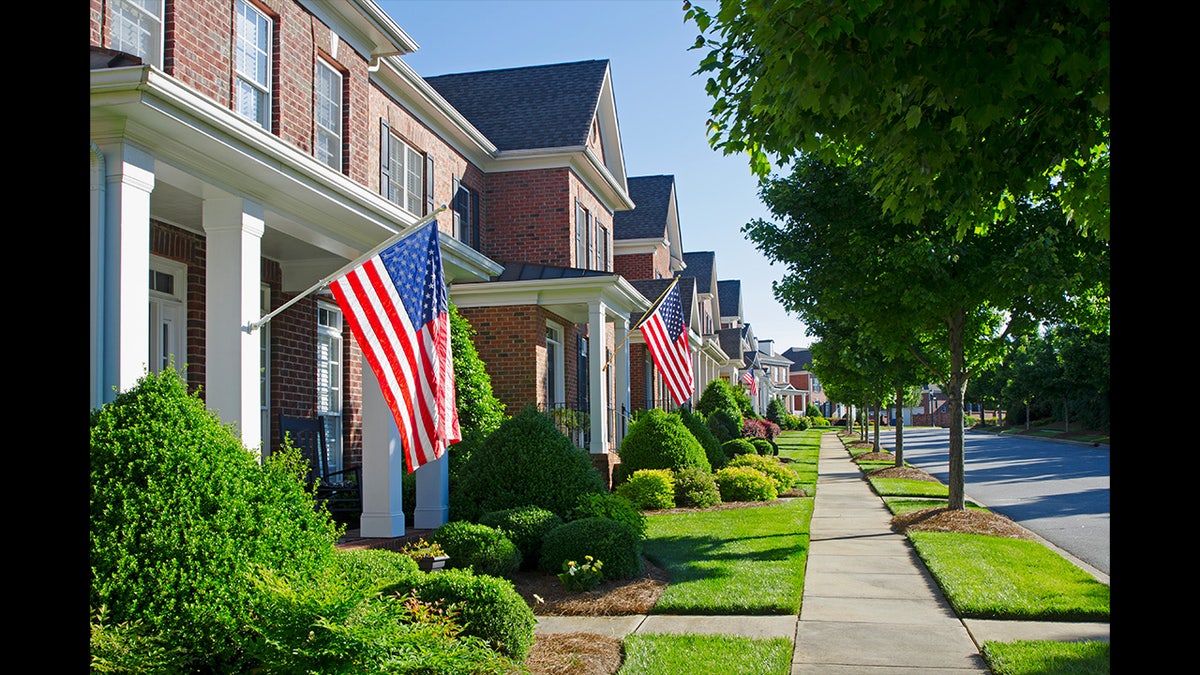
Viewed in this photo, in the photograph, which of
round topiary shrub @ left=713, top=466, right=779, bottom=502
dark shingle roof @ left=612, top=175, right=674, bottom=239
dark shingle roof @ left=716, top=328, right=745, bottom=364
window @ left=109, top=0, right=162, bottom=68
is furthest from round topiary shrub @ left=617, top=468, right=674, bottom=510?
dark shingle roof @ left=716, top=328, right=745, bottom=364

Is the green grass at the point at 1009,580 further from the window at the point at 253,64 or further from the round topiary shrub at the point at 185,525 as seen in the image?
the window at the point at 253,64

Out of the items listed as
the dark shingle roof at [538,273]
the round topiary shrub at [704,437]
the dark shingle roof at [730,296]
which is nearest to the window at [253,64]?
the dark shingle roof at [538,273]

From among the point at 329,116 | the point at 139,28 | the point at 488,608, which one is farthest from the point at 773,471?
the point at 139,28

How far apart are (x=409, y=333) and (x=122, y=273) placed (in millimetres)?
2240

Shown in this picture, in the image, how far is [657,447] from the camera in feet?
59.5

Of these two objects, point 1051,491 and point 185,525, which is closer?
point 185,525

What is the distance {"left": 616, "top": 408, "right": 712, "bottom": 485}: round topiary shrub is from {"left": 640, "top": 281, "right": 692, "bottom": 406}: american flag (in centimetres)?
119

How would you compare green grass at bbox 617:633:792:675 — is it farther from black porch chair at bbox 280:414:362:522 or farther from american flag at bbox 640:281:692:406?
american flag at bbox 640:281:692:406

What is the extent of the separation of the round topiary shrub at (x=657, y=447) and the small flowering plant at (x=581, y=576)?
8711mm

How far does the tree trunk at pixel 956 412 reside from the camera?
15023 mm

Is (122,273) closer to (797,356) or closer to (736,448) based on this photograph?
(736,448)

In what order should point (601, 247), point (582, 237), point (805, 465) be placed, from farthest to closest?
point (805, 465) → point (601, 247) → point (582, 237)
